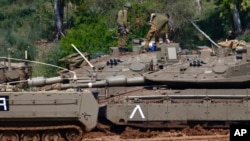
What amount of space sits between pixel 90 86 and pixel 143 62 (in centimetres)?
243

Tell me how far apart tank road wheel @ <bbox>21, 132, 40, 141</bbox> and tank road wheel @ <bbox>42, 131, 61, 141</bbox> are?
208mm

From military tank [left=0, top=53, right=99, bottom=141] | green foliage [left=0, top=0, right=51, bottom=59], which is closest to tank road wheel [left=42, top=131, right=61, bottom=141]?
military tank [left=0, top=53, right=99, bottom=141]

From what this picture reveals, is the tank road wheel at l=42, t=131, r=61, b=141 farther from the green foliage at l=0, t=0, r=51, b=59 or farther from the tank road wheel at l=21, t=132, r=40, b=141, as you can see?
the green foliage at l=0, t=0, r=51, b=59

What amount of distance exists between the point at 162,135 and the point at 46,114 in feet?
12.1

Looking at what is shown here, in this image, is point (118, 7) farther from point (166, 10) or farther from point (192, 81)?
point (192, 81)

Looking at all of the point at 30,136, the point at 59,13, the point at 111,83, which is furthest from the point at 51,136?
the point at 59,13

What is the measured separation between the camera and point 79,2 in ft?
172

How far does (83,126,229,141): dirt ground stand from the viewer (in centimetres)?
2970

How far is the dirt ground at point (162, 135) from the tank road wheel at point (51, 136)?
46.8 inches

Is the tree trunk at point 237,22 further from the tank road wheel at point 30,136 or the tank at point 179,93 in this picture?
the tank road wheel at point 30,136

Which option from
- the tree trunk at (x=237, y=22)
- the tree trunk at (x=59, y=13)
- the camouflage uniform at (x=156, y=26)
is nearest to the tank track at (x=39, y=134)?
the camouflage uniform at (x=156, y=26)

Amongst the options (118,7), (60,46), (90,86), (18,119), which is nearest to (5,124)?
(18,119)

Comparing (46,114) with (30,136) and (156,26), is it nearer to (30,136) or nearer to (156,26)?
(30,136)

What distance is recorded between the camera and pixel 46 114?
28891mm
